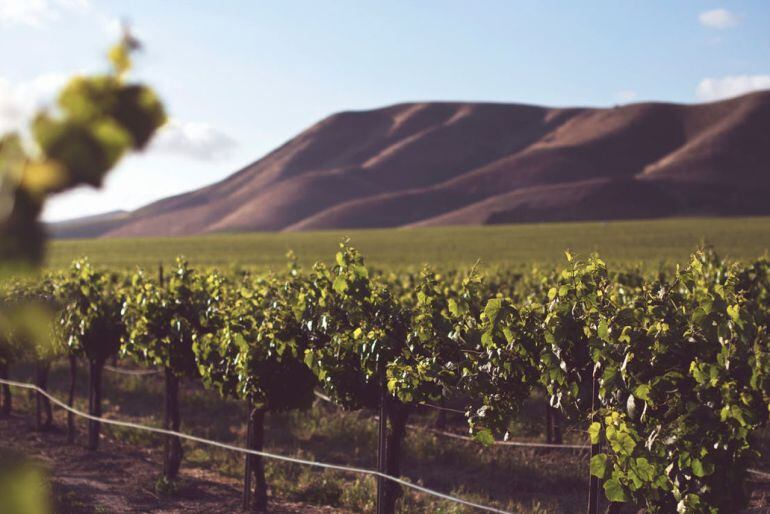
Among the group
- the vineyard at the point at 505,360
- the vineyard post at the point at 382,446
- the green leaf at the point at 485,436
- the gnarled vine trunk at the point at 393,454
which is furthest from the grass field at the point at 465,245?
the green leaf at the point at 485,436

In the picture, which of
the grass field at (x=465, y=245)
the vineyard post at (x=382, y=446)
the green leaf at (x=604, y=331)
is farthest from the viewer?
the grass field at (x=465, y=245)

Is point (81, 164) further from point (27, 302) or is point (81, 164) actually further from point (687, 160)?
point (687, 160)

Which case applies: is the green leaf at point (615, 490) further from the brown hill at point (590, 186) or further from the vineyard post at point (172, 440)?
the brown hill at point (590, 186)

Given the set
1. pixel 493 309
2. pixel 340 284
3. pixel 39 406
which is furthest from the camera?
pixel 39 406

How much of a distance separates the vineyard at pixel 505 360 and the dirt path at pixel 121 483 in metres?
0.43

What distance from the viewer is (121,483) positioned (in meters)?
10.8

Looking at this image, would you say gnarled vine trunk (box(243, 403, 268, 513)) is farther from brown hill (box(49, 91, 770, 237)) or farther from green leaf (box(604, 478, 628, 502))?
brown hill (box(49, 91, 770, 237))

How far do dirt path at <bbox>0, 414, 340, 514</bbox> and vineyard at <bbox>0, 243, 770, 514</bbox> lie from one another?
1.40ft

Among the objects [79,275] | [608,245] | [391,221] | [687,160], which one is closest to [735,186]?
[687,160]

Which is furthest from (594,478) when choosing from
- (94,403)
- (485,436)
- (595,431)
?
(94,403)

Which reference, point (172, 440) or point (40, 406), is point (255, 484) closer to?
point (172, 440)

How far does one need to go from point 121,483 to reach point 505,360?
6197 millimetres

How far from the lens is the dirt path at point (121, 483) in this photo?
9578mm

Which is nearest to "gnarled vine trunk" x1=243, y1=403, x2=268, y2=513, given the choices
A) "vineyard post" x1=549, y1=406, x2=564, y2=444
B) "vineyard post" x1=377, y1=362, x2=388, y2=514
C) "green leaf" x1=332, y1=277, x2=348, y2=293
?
"vineyard post" x1=377, y1=362, x2=388, y2=514
